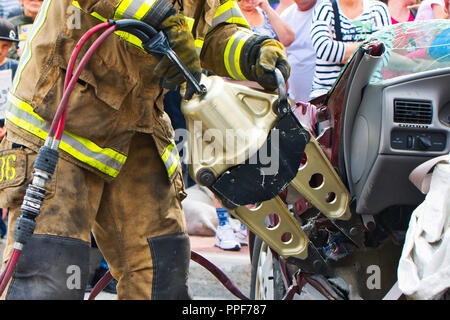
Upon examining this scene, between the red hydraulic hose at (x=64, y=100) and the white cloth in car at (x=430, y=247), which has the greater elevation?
the red hydraulic hose at (x=64, y=100)

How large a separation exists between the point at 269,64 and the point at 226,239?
115 inches

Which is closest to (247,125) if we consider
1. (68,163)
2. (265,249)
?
(68,163)

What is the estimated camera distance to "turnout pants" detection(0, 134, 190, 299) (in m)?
2.03

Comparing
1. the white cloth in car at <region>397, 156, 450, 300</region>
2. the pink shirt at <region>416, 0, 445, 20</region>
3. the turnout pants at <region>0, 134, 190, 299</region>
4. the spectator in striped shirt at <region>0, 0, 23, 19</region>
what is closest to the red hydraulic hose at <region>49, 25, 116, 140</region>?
the turnout pants at <region>0, 134, 190, 299</region>

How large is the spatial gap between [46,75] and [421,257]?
53.2 inches

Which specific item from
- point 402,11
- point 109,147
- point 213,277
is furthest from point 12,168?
Answer: point 402,11

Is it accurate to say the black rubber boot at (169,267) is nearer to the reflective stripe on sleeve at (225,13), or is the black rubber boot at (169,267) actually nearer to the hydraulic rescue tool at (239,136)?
the hydraulic rescue tool at (239,136)

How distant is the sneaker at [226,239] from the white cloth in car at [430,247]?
3140 mm

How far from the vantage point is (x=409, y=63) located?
98.3 inches

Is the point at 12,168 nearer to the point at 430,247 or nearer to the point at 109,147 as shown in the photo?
the point at 109,147

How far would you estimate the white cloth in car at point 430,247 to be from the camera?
1.82 m

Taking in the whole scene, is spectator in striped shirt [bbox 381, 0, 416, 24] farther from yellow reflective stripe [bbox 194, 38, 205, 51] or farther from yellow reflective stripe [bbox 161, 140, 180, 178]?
yellow reflective stripe [bbox 161, 140, 180, 178]

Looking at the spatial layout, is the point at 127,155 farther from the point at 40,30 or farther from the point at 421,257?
the point at 421,257

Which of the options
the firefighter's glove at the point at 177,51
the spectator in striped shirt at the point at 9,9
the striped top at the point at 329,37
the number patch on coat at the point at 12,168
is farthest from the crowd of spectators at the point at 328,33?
the spectator in striped shirt at the point at 9,9
